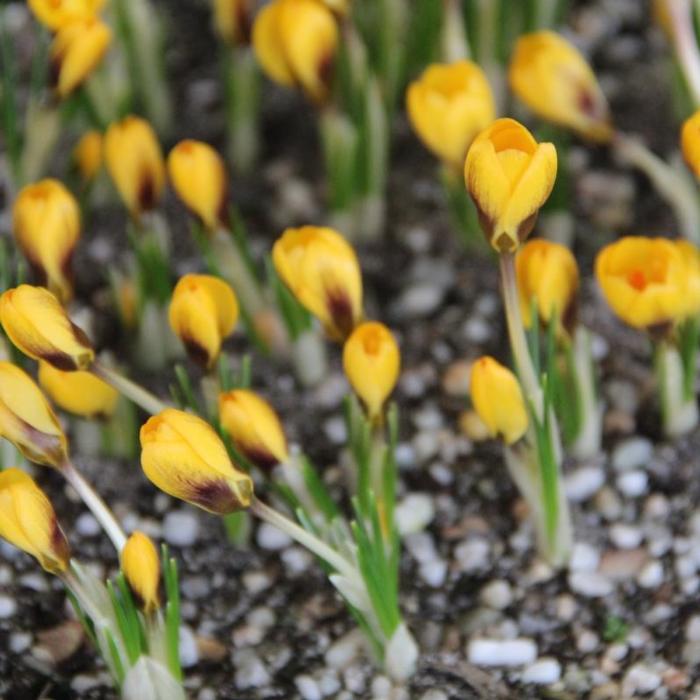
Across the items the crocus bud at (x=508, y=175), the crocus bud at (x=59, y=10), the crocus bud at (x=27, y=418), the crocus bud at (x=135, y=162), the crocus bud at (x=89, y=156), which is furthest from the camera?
the crocus bud at (x=89, y=156)

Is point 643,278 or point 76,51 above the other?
point 76,51

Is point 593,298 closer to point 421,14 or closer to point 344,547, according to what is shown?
point 421,14

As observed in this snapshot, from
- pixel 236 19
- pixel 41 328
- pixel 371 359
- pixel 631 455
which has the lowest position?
pixel 631 455

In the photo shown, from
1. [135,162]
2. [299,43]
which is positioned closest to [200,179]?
[135,162]

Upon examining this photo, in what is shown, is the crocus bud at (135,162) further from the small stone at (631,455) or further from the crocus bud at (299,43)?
the small stone at (631,455)

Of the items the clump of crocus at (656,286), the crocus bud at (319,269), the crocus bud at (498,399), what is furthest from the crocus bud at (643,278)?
the crocus bud at (319,269)

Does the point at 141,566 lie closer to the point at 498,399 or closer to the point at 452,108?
the point at 498,399
